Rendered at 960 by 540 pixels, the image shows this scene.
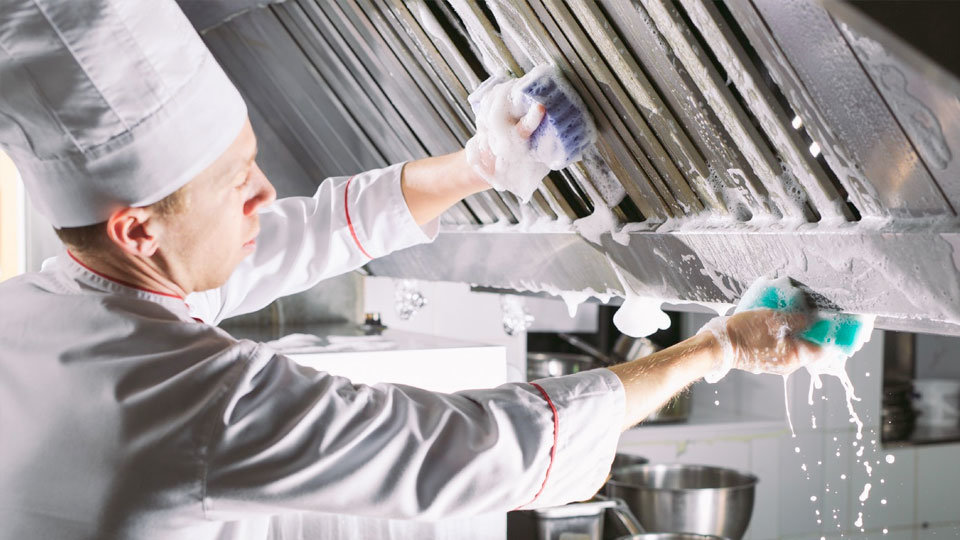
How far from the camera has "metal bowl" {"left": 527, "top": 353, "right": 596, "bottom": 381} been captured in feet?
10.8

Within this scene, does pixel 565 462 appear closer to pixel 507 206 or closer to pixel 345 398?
pixel 345 398

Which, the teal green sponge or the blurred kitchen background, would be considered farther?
the teal green sponge

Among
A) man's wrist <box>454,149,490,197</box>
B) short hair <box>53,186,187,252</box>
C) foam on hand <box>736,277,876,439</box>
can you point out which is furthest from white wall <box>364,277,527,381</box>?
foam on hand <box>736,277,876,439</box>

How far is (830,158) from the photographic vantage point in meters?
0.74

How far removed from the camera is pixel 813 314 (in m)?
0.88

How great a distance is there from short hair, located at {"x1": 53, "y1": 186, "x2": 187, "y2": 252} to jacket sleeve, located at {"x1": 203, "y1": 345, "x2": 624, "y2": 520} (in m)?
0.17

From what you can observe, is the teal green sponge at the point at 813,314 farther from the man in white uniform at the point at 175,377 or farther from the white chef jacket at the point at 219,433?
the white chef jacket at the point at 219,433

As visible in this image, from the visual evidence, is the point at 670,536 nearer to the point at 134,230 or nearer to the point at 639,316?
the point at 639,316

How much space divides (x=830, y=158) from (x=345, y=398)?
491mm

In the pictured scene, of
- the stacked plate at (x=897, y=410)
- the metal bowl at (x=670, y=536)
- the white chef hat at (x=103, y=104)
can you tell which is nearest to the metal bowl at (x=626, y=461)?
the metal bowl at (x=670, y=536)

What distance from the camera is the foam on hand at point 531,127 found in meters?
1.00

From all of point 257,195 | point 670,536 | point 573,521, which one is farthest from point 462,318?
point 257,195

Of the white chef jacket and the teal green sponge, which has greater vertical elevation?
the teal green sponge

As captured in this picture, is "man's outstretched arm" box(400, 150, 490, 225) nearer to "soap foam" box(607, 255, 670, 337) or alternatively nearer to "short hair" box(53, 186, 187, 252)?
"soap foam" box(607, 255, 670, 337)
